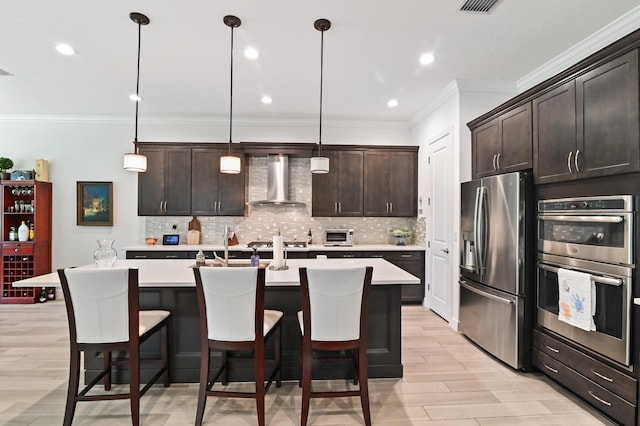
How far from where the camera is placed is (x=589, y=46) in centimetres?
293

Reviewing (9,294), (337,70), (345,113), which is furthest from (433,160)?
(9,294)

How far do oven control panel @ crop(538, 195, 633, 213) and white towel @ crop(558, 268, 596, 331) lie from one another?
458 mm

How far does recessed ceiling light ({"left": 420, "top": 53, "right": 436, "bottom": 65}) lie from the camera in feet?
10.6

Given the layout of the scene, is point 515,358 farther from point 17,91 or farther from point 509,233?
point 17,91

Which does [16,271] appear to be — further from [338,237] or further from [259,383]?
[259,383]

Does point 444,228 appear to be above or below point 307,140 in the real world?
below

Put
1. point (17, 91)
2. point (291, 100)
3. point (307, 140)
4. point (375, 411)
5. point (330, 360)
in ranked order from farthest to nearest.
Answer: point (307, 140), point (291, 100), point (17, 91), point (330, 360), point (375, 411)

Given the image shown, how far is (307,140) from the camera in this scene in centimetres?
545

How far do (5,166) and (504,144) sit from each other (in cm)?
678

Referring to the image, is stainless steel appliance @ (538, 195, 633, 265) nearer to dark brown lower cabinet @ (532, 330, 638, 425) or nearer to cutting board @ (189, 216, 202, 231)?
dark brown lower cabinet @ (532, 330, 638, 425)

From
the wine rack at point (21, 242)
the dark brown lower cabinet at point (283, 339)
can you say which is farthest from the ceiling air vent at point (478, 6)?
the wine rack at point (21, 242)

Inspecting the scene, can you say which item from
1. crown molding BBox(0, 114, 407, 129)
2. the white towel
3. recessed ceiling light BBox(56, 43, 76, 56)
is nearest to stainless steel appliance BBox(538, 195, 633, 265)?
the white towel

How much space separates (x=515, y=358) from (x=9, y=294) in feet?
21.8

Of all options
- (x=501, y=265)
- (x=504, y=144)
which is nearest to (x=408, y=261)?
(x=501, y=265)
